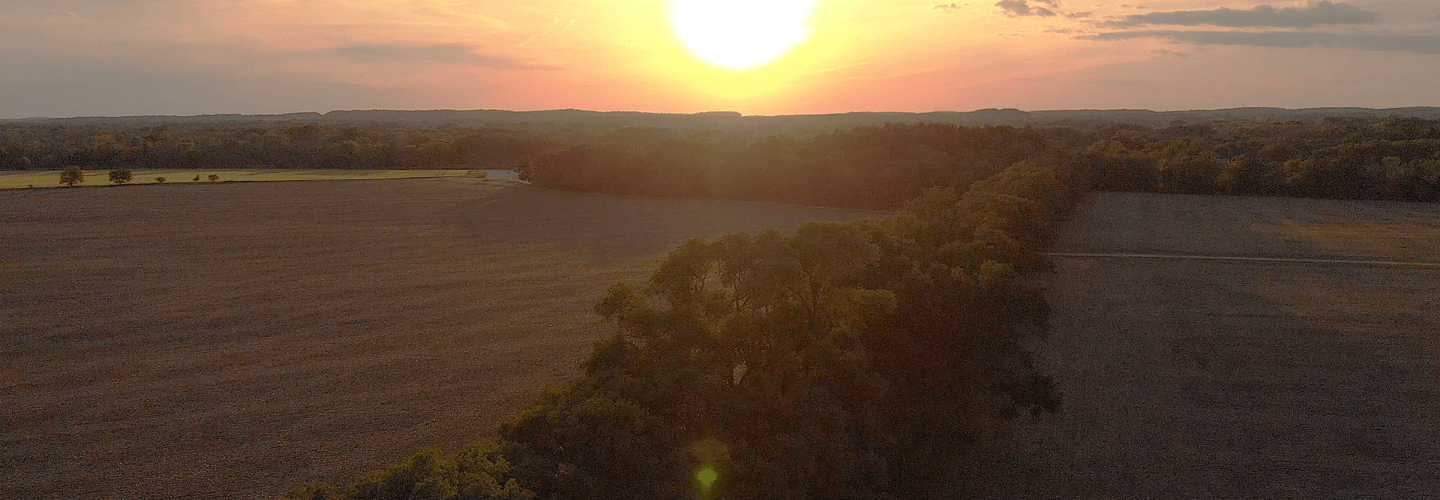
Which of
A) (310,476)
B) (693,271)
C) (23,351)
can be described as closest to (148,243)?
(23,351)

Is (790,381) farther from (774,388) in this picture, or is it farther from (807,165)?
(807,165)

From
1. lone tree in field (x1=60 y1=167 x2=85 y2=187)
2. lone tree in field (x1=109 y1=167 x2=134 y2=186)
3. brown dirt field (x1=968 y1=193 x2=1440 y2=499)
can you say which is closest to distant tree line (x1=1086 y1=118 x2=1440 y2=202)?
brown dirt field (x1=968 y1=193 x2=1440 y2=499)

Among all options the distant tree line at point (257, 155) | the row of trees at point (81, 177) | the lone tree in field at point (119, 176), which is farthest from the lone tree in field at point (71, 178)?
the distant tree line at point (257, 155)

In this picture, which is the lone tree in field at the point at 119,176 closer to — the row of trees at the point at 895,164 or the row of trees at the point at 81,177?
the row of trees at the point at 81,177

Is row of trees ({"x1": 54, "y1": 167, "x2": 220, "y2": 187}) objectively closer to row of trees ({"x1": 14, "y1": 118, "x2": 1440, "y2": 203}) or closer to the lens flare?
row of trees ({"x1": 14, "y1": 118, "x2": 1440, "y2": 203})

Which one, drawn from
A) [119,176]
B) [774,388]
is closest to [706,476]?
[774,388]
